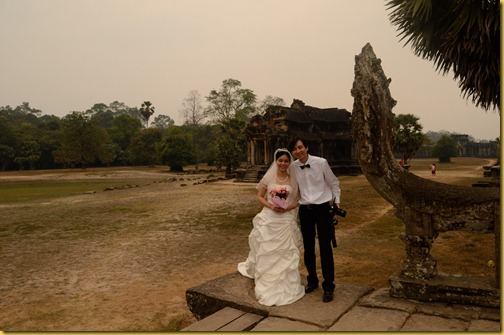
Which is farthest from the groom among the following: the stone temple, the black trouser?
the stone temple

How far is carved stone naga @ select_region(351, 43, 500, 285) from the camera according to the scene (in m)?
3.73

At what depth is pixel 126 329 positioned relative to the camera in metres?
4.33

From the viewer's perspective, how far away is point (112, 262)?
729cm

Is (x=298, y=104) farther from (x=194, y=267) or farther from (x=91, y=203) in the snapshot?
(x=194, y=267)

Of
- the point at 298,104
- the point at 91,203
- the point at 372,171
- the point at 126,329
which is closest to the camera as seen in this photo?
the point at 372,171

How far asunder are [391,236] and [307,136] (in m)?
21.5

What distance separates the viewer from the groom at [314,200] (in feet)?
13.3

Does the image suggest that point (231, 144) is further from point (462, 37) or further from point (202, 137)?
point (462, 37)

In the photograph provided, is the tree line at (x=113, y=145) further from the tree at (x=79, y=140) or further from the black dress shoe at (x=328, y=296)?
the black dress shoe at (x=328, y=296)

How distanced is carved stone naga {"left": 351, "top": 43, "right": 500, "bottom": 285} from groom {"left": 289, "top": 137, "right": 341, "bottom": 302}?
1.37 feet

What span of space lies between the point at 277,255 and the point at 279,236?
0.19 meters

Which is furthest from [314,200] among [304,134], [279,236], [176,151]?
[176,151]

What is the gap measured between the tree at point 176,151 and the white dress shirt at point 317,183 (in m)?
42.3

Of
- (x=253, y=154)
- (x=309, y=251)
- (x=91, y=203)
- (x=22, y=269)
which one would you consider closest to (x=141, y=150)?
(x=253, y=154)
